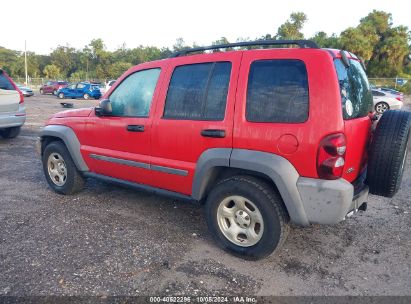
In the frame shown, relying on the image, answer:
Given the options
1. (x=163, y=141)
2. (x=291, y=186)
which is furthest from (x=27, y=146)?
(x=291, y=186)

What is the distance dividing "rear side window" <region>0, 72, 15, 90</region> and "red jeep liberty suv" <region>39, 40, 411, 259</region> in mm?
5598

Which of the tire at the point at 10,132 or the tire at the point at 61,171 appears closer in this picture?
the tire at the point at 61,171

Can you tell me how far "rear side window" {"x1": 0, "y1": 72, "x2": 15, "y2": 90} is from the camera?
809 centimetres

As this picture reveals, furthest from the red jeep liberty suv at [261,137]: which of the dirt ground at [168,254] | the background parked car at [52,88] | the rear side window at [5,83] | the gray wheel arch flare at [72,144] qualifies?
the background parked car at [52,88]

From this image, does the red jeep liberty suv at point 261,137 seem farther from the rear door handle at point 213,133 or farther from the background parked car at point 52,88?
the background parked car at point 52,88

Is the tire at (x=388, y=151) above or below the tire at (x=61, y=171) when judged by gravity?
above

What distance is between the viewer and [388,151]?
2982 mm

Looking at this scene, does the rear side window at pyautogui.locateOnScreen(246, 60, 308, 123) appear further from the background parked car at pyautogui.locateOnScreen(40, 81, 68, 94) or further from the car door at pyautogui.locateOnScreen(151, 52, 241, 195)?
the background parked car at pyautogui.locateOnScreen(40, 81, 68, 94)

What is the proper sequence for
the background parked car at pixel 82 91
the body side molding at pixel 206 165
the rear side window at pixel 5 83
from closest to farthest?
the body side molding at pixel 206 165
the rear side window at pixel 5 83
the background parked car at pixel 82 91

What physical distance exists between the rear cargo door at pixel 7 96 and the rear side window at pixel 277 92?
7.09 m

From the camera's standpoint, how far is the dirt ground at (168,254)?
2773 millimetres

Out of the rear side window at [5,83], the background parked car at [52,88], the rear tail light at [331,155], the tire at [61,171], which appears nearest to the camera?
the rear tail light at [331,155]

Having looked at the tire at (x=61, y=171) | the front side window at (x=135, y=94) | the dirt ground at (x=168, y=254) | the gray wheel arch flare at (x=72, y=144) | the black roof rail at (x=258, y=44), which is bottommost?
the dirt ground at (x=168, y=254)

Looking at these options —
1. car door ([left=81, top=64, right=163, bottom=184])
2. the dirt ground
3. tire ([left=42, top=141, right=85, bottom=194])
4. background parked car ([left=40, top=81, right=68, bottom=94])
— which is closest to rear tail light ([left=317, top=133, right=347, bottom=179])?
the dirt ground
